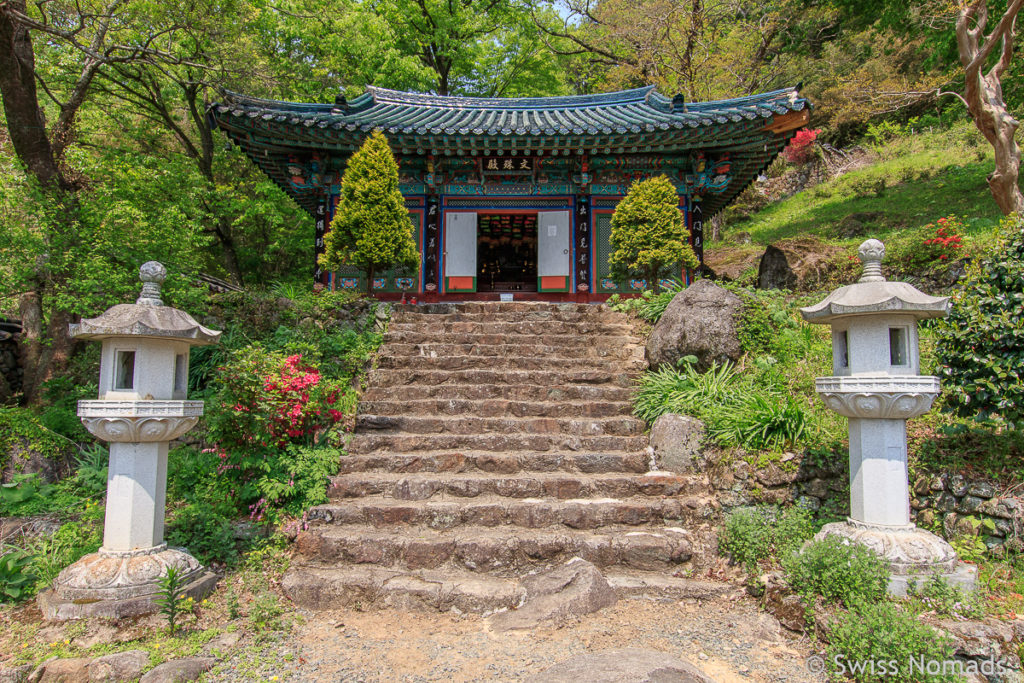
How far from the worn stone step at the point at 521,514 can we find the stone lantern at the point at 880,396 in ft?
4.36

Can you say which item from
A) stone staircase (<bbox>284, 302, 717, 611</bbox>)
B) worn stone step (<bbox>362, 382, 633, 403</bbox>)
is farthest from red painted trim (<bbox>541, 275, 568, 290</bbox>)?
worn stone step (<bbox>362, 382, 633, 403</bbox>)

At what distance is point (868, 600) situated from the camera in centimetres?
351

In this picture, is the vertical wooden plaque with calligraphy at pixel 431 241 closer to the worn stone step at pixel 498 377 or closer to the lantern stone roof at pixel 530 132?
the lantern stone roof at pixel 530 132

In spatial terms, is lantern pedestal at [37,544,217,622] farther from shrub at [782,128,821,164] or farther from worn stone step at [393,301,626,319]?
shrub at [782,128,821,164]

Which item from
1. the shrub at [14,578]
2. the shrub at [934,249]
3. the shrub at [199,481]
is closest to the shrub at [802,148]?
the shrub at [934,249]

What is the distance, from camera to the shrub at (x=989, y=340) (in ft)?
13.6

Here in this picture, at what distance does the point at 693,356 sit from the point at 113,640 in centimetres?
598

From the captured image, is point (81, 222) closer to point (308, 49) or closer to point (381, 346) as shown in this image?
point (381, 346)

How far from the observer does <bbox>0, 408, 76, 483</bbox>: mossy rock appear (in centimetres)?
597

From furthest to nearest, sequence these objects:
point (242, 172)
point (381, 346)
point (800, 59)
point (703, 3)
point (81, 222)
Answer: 1. point (800, 59)
2. point (703, 3)
3. point (242, 172)
4. point (381, 346)
5. point (81, 222)

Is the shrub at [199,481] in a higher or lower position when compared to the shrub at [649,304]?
lower

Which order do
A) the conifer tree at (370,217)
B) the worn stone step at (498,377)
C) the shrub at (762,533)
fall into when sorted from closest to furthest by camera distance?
the shrub at (762,533)
the worn stone step at (498,377)
the conifer tree at (370,217)

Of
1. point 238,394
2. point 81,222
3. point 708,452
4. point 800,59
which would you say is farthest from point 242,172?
point 800,59

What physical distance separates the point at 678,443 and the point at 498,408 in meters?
2.17
